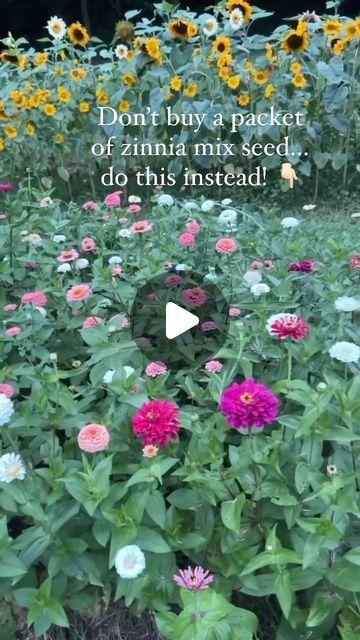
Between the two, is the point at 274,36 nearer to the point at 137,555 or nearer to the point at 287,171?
the point at 287,171

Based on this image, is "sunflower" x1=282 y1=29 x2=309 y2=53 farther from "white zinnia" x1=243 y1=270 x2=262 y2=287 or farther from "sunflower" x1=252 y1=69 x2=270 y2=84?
"white zinnia" x1=243 y1=270 x2=262 y2=287

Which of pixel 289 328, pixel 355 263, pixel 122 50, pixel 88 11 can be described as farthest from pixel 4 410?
pixel 88 11

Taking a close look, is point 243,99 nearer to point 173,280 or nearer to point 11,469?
point 173,280

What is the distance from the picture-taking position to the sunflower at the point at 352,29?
3.95 meters

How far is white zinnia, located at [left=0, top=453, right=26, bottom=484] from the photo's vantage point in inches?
51.3

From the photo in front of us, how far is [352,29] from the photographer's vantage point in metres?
3.96

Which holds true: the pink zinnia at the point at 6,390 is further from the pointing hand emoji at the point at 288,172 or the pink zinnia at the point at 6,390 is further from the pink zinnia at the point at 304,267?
the pointing hand emoji at the point at 288,172

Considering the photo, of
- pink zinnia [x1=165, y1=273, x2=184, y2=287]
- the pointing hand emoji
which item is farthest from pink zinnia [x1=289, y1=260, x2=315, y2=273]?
the pointing hand emoji

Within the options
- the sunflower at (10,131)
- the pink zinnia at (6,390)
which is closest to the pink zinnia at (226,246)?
the pink zinnia at (6,390)

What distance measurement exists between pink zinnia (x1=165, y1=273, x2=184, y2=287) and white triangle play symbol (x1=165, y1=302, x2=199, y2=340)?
0.34 ft

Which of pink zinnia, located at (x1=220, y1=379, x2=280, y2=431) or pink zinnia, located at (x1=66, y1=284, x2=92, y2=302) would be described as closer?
pink zinnia, located at (x1=220, y1=379, x2=280, y2=431)

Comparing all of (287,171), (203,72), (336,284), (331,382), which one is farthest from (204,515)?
(203,72)

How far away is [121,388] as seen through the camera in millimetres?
1470

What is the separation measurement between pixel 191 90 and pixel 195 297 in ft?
7.55
